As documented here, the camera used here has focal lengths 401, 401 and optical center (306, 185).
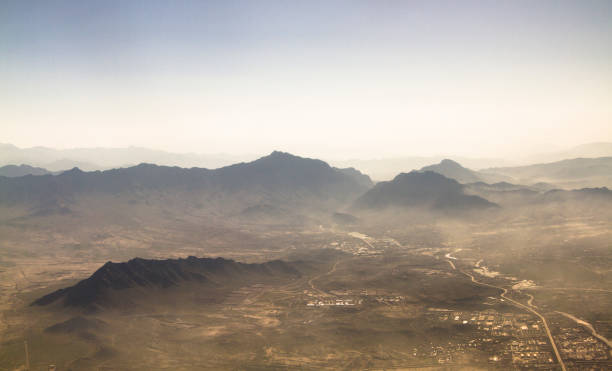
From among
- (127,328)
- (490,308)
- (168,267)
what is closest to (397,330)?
(490,308)

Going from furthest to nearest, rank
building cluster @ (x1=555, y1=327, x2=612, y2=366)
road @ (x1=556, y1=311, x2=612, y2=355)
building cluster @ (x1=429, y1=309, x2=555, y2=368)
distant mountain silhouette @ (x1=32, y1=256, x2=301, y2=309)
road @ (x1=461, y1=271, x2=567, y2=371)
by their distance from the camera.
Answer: distant mountain silhouette @ (x1=32, y1=256, x2=301, y2=309)
road @ (x1=556, y1=311, x2=612, y2=355)
building cluster @ (x1=429, y1=309, x2=555, y2=368)
road @ (x1=461, y1=271, x2=567, y2=371)
building cluster @ (x1=555, y1=327, x2=612, y2=366)

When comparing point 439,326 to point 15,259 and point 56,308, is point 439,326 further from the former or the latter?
point 15,259

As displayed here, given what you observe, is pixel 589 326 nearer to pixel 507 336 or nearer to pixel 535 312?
pixel 535 312

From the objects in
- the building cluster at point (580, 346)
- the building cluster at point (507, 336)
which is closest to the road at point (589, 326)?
the building cluster at point (580, 346)

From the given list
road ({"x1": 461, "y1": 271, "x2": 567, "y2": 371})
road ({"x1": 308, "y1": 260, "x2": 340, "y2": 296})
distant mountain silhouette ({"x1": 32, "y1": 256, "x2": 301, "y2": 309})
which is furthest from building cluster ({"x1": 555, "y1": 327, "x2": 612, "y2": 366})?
distant mountain silhouette ({"x1": 32, "y1": 256, "x2": 301, "y2": 309})

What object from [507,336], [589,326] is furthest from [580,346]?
[507,336]

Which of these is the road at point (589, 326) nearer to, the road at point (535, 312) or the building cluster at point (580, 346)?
the building cluster at point (580, 346)

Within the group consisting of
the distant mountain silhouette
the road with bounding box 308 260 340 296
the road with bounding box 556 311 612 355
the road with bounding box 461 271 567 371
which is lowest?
the road with bounding box 461 271 567 371

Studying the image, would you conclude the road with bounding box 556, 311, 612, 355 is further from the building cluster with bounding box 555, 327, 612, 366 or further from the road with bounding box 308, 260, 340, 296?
the road with bounding box 308, 260, 340, 296
